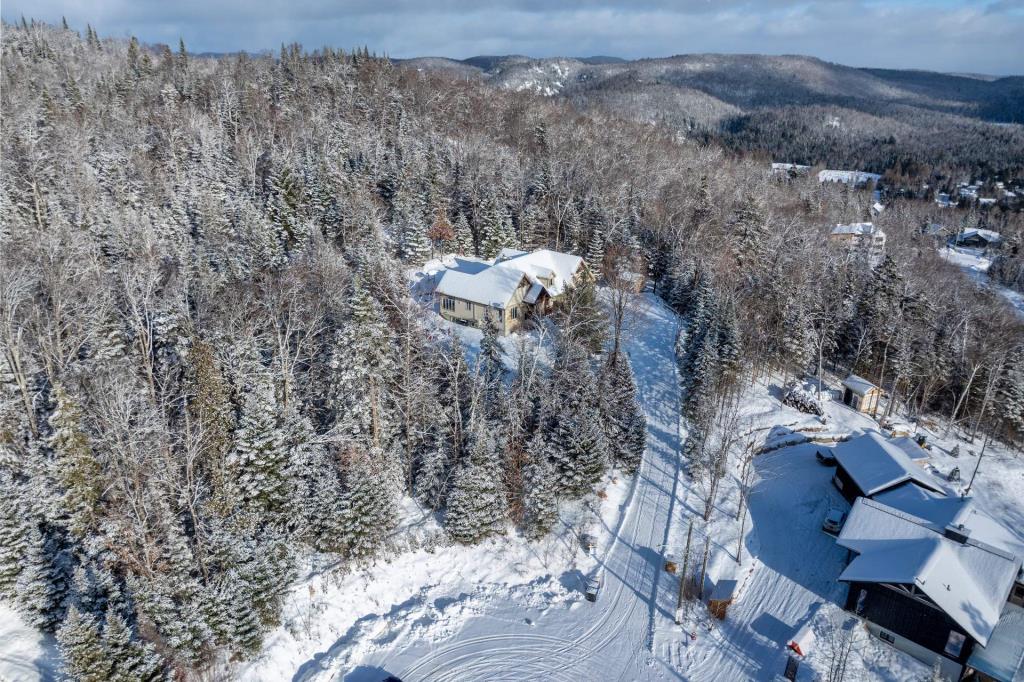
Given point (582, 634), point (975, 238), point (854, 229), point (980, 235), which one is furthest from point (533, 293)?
point (975, 238)

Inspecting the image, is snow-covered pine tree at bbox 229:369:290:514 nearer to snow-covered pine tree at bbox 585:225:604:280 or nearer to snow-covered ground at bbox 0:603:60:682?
snow-covered ground at bbox 0:603:60:682

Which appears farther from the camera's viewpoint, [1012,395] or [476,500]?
[1012,395]

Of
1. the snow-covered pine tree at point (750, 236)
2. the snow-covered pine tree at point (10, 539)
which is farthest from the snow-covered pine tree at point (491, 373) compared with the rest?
the snow-covered pine tree at point (750, 236)

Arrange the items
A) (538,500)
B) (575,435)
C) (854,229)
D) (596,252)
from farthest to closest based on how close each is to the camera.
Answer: (854,229), (596,252), (575,435), (538,500)

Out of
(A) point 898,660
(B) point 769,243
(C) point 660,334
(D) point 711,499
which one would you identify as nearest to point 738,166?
(B) point 769,243

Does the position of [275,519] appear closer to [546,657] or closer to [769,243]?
[546,657]

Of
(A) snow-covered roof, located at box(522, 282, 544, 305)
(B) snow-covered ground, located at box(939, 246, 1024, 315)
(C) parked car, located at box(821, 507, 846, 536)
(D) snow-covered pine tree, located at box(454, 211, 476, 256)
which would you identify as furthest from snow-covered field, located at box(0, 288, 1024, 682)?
(B) snow-covered ground, located at box(939, 246, 1024, 315)

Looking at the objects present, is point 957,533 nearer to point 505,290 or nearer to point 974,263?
point 505,290
